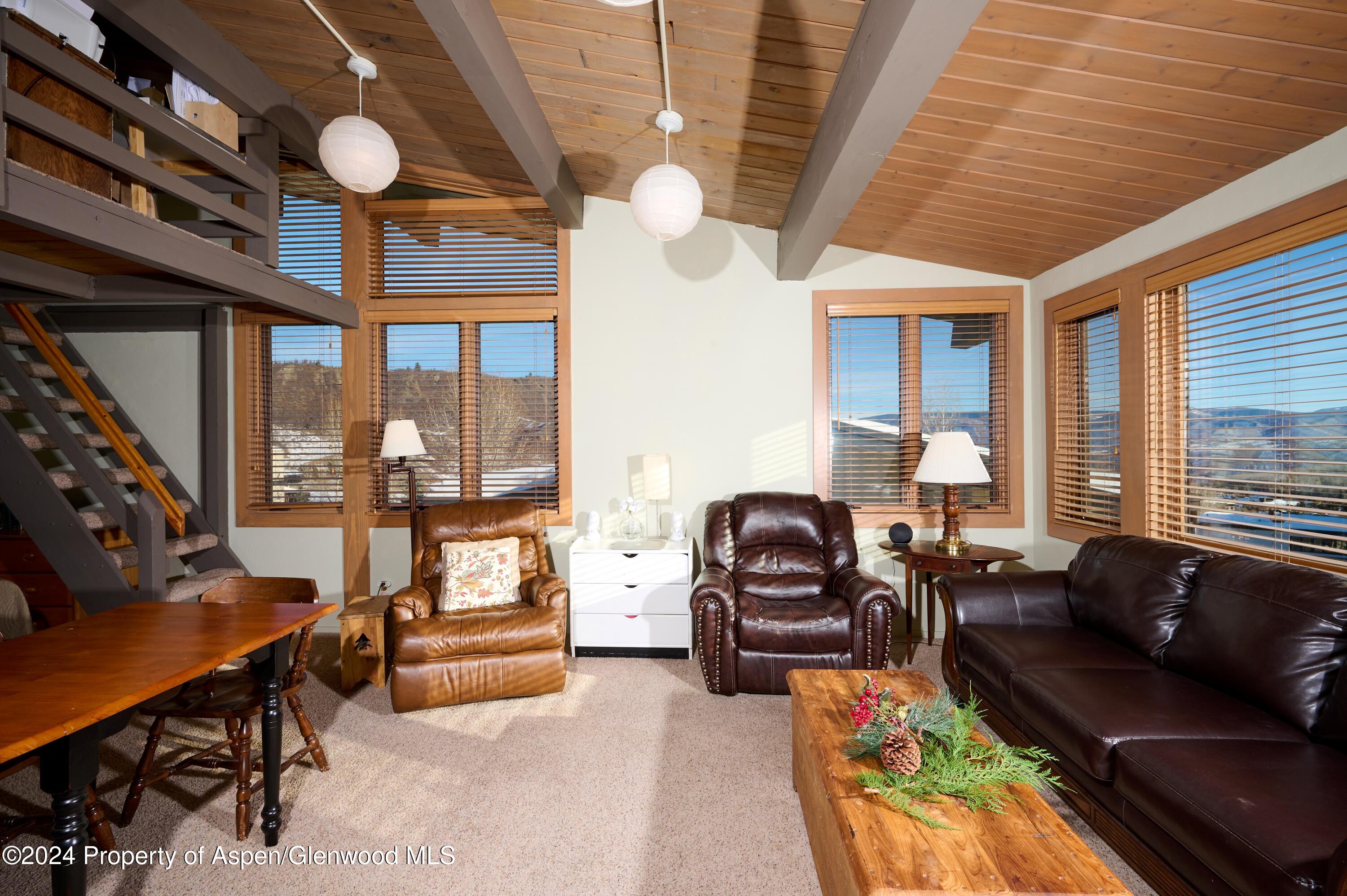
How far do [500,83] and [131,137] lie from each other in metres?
2.04

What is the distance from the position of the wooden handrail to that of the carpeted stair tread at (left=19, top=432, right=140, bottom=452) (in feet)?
0.17

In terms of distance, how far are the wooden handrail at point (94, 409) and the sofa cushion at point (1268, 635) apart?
17.8ft

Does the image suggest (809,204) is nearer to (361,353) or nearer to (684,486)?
(684,486)

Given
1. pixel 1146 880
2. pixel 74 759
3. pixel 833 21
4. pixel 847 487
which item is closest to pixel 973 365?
pixel 847 487

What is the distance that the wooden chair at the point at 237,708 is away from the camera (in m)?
2.19

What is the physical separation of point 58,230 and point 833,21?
289cm

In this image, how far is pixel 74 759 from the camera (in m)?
1.45

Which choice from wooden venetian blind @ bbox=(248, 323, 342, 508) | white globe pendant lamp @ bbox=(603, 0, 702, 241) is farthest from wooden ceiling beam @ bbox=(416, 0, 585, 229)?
wooden venetian blind @ bbox=(248, 323, 342, 508)

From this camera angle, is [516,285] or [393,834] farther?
[516,285]

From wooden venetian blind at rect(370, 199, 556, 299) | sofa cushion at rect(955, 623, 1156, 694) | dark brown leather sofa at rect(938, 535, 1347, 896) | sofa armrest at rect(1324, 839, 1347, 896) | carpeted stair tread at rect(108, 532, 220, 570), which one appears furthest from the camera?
wooden venetian blind at rect(370, 199, 556, 299)

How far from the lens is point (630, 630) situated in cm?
389

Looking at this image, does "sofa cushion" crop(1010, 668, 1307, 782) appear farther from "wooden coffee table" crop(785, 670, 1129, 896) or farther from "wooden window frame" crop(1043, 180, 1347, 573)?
"wooden window frame" crop(1043, 180, 1347, 573)

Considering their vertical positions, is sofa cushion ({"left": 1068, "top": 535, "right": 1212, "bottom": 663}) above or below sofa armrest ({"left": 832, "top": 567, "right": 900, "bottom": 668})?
above

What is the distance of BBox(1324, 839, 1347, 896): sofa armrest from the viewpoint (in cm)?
119
